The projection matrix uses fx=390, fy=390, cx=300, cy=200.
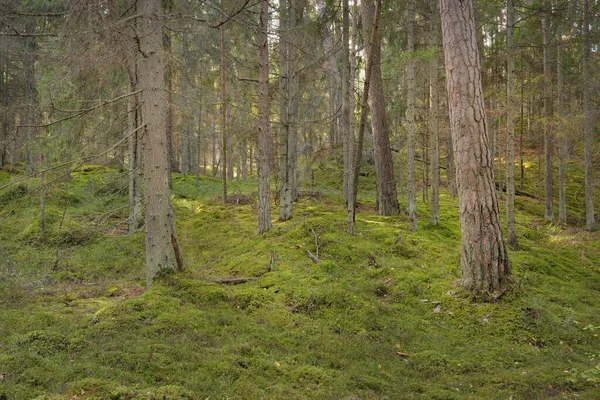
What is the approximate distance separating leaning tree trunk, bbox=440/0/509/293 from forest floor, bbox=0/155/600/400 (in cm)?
47

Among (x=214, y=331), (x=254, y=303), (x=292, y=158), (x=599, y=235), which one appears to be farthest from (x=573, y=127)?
(x=214, y=331)

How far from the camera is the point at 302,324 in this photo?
560cm

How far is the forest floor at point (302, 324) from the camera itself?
393cm

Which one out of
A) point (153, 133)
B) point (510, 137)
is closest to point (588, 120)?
point (510, 137)

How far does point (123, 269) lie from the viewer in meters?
10.0

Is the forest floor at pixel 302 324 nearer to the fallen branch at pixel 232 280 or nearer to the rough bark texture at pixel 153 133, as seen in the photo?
the fallen branch at pixel 232 280

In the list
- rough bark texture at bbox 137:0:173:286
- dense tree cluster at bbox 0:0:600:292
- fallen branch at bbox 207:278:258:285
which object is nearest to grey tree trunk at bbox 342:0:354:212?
dense tree cluster at bbox 0:0:600:292

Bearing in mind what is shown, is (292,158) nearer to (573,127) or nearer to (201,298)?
(201,298)

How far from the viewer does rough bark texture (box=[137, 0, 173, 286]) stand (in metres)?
6.09

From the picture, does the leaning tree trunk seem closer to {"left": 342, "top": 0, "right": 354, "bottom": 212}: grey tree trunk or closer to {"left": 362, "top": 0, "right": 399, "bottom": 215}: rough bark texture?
{"left": 342, "top": 0, "right": 354, "bottom": 212}: grey tree trunk

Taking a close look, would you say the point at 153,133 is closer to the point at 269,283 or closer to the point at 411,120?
the point at 269,283

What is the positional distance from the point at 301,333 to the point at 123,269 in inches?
257

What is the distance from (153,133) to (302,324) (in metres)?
3.73

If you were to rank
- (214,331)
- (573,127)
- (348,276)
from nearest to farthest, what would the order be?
(214,331)
(348,276)
(573,127)
